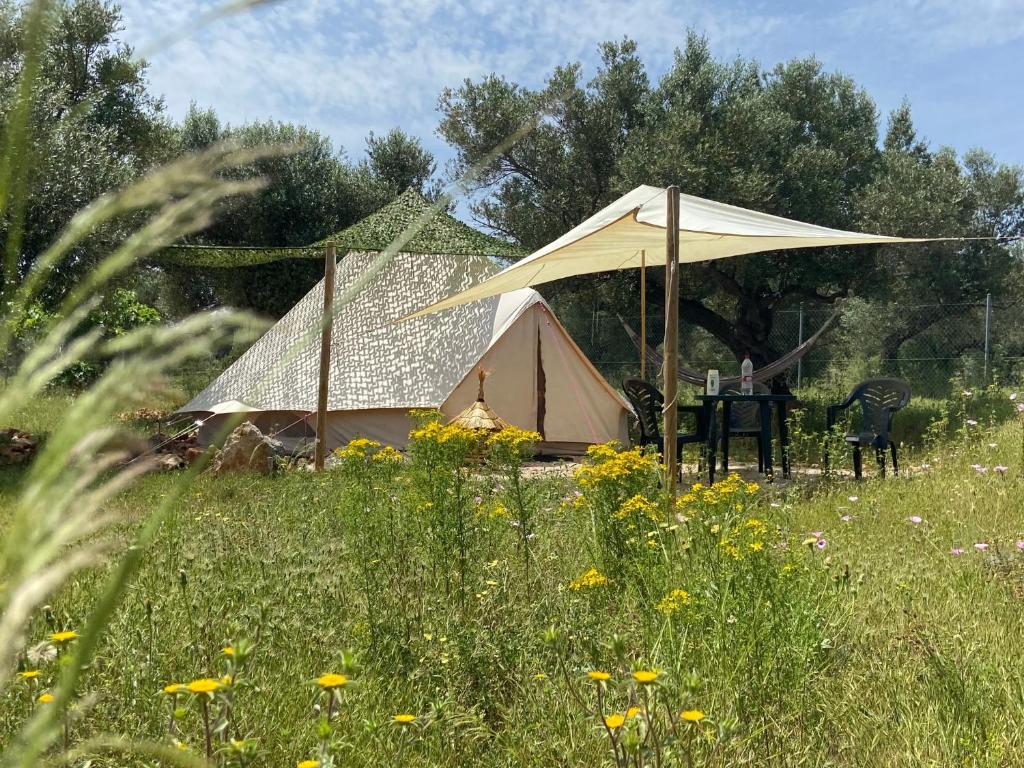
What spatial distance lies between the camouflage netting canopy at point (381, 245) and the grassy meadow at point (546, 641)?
3857 mm

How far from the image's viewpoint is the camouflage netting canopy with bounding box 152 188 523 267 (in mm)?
6785

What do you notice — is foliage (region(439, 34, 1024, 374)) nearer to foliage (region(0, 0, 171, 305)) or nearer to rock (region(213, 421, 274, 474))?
foliage (region(0, 0, 171, 305))

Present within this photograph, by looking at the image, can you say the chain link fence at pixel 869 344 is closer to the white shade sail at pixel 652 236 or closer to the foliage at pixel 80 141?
the white shade sail at pixel 652 236

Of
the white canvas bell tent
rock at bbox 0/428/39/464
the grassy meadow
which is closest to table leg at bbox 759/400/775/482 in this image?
the white canvas bell tent

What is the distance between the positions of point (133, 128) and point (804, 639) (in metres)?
12.2

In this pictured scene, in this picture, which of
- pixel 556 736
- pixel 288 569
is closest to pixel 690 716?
pixel 556 736

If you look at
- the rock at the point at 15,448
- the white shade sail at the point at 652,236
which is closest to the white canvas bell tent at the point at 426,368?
the rock at the point at 15,448

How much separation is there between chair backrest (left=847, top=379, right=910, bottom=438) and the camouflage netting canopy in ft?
10.1

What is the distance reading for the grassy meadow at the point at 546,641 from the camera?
157cm

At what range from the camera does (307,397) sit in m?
7.79

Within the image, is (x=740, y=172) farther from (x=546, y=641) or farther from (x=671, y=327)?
(x=546, y=641)

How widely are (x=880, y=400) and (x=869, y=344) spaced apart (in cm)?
1196

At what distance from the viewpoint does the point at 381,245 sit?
6941mm

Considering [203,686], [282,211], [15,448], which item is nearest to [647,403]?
[15,448]
